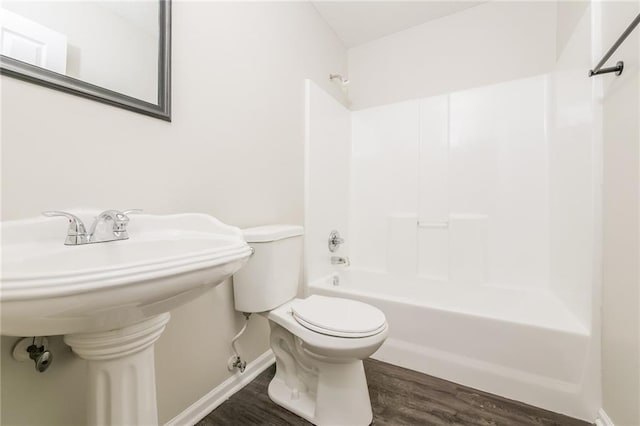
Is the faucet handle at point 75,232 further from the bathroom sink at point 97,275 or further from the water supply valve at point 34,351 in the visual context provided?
the water supply valve at point 34,351

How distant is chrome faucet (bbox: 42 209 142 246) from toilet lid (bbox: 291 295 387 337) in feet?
2.52

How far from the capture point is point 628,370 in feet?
3.21

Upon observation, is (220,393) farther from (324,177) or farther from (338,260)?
(324,177)

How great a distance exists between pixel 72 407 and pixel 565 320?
6.70ft

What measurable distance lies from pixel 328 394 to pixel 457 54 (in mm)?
2482

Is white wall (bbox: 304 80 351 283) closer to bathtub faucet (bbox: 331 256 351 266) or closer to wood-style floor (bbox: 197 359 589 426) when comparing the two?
bathtub faucet (bbox: 331 256 351 266)

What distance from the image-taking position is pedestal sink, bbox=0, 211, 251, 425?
0.44 metres

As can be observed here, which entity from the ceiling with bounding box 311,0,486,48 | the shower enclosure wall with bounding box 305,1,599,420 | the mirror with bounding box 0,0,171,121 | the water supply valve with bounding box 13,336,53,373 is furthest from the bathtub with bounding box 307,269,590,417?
the ceiling with bounding box 311,0,486,48

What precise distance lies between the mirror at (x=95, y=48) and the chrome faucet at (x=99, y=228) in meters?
0.39

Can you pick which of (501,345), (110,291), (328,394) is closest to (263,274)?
(328,394)

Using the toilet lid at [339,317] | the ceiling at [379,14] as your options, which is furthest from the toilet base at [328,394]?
the ceiling at [379,14]

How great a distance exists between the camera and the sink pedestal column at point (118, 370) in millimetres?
662

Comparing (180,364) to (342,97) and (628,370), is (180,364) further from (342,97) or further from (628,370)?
(342,97)

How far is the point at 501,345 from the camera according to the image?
1372 mm
